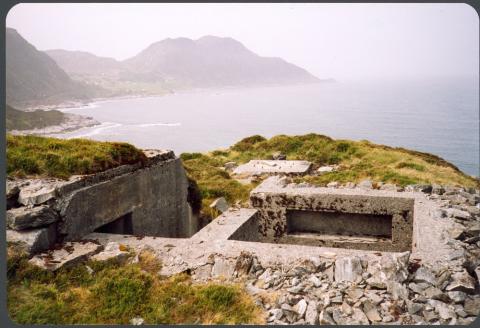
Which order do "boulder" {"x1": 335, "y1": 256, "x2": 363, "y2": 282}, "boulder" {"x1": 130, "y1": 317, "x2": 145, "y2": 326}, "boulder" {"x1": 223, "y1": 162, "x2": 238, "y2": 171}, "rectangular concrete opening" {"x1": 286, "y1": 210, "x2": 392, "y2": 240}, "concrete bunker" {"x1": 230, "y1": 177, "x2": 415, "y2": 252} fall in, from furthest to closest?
"boulder" {"x1": 223, "y1": 162, "x2": 238, "y2": 171}
"rectangular concrete opening" {"x1": 286, "y1": 210, "x2": 392, "y2": 240}
"concrete bunker" {"x1": 230, "y1": 177, "x2": 415, "y2": 252}
"boulder" {"x1": 335, "y1": 256, "x2": 363, "y2": 282}
"boulder" {"x1": 130, "y1": 317, "x2": 145, "y2": 326}

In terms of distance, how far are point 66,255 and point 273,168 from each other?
1501 centimetres

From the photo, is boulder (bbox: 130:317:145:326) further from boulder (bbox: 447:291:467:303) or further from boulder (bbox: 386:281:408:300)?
boulder (bbox: 447:291:467:303)

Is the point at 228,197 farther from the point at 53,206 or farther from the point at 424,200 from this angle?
the point at 53,206

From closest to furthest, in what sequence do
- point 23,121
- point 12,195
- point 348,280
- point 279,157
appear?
point 348,280 → point 12,195 → point 279,157 → point 23,121

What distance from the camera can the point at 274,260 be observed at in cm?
586

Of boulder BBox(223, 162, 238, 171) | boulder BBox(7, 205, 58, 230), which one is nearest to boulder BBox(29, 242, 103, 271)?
boulder BBox(7, 205, 58, 230)

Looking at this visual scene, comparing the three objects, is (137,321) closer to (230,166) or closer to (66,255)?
(66,255)

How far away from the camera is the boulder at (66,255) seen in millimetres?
5668

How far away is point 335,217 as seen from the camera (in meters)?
9.39

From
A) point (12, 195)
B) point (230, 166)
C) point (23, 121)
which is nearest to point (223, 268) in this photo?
point (12, 195)

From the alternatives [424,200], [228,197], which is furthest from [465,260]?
[228,197]

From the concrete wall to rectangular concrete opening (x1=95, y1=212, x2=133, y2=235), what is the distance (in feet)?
0.28

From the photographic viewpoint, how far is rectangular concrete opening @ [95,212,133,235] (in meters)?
7.86

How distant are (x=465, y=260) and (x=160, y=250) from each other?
170 inches
